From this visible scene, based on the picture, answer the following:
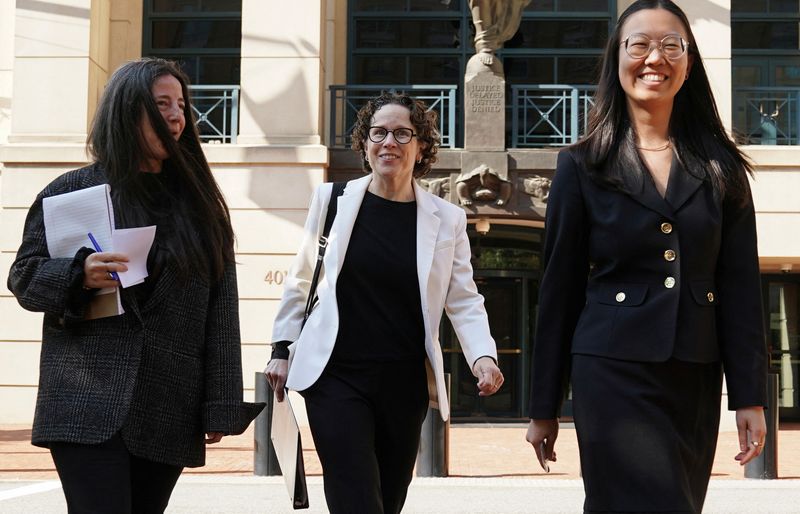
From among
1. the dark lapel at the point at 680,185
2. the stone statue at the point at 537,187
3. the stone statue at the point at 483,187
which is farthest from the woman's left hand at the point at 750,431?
the stone statue at the point at 537,187

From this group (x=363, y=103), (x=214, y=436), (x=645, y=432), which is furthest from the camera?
(x=363, y=103)

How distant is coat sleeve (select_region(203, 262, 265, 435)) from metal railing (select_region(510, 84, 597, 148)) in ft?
47.5

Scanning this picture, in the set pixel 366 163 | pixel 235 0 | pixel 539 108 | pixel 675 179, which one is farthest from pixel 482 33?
pixel 675 179

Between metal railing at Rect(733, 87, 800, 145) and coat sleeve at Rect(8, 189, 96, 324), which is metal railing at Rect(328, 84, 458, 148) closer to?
metal railing at Rect(733, 87, 800, 145)

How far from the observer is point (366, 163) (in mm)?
5379

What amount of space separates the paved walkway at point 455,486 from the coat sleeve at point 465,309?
3.96m

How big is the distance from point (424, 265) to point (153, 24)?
16.6 metres

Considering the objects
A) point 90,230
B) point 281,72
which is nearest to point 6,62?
point 281,72

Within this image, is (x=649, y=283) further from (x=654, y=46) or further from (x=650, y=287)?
(x=654, y=46)

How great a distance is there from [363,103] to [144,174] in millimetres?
15663

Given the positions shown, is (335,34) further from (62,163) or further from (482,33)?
(62,163)

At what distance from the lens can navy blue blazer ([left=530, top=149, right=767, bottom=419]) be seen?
347 cm

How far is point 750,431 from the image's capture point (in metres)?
3.50

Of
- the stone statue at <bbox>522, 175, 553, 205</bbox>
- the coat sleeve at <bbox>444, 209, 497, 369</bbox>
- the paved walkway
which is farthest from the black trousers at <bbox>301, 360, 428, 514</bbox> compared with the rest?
the stone statue at <bbox>522, 175, 553, 205</bbox>
